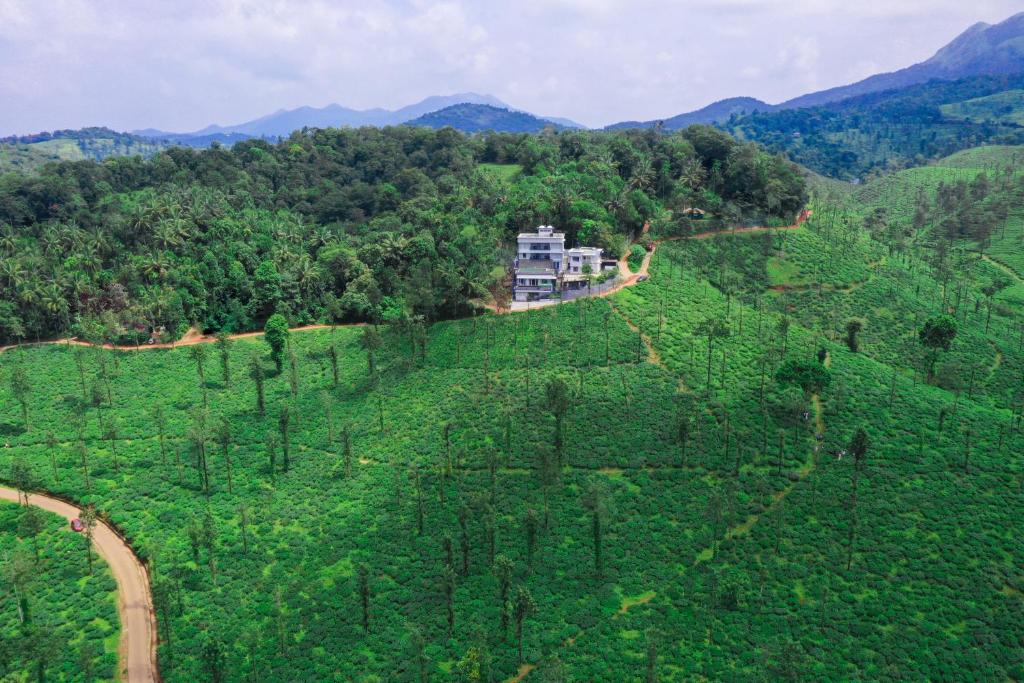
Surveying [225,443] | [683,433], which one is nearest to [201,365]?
[225,443]

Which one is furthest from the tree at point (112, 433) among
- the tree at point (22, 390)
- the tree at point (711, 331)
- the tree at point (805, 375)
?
the tree at point (805, 375)

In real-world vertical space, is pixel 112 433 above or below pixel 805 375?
below

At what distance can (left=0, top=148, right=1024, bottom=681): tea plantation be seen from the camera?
38906mm

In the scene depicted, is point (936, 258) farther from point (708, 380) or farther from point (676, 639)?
point (676, 639)

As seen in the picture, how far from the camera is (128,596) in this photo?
43188 millimetres

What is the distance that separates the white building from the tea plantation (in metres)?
6.71

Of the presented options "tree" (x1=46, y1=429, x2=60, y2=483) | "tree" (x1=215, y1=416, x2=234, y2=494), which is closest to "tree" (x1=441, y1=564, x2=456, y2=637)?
"tree" (x1=215, y1=416, x2=234, y2=494)

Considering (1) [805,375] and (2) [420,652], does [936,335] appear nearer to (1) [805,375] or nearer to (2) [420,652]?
(1) [805,375]

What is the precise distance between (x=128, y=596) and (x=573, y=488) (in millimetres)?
28254

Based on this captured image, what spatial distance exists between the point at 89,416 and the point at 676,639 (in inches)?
1978

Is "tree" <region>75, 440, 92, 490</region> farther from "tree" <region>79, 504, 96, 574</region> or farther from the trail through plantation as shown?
the trail through plantation

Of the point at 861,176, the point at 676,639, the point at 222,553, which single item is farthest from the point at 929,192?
the point at 222,553

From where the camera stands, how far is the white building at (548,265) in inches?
2943

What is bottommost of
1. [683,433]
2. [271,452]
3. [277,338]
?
[271,452]
